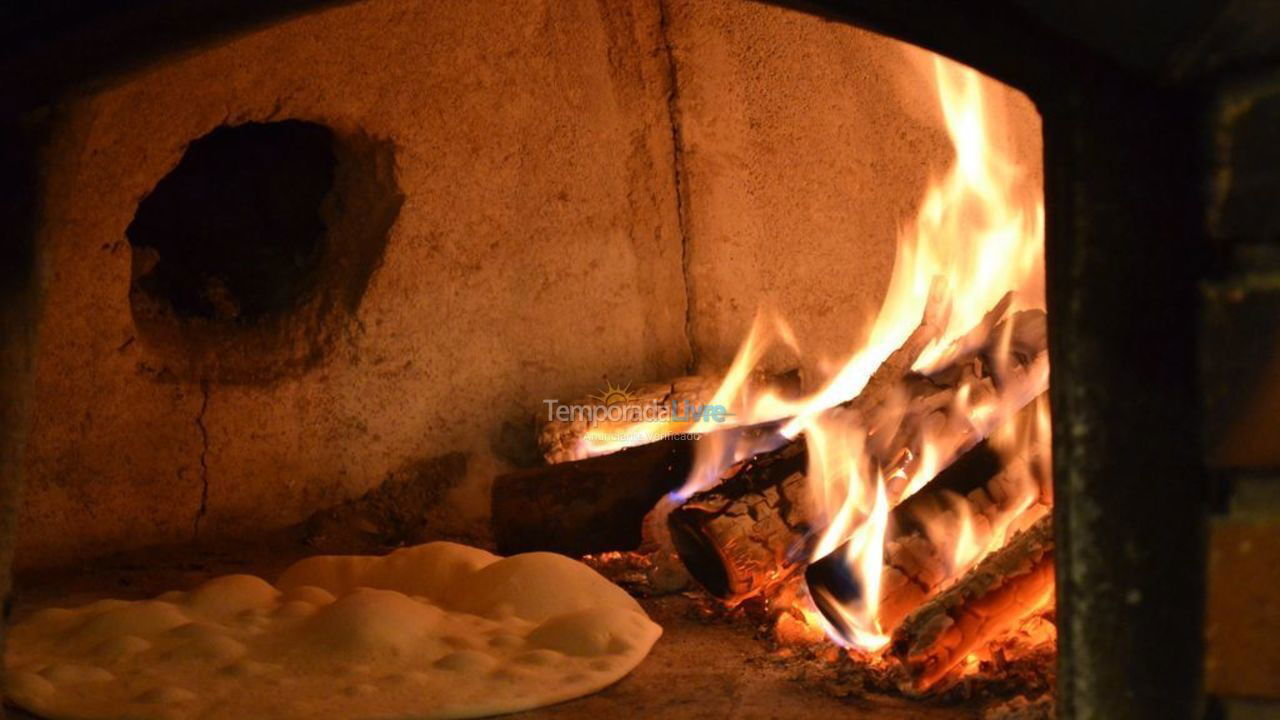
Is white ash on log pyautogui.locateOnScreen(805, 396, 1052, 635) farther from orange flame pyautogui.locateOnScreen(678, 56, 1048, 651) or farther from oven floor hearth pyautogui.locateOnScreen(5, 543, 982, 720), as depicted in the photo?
oven floor hearth pyautogui.locateOnScreen(5, 543, 982, 720)

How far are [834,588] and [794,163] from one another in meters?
1.69

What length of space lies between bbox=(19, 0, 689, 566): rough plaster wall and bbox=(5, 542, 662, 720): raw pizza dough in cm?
65

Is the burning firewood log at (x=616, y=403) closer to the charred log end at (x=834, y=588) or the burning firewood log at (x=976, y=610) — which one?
the charred log end at (x=834, y=588)

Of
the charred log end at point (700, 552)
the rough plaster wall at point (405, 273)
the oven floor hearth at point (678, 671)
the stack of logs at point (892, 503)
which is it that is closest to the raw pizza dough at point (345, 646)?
the oven floor hearth at point (678, 671)

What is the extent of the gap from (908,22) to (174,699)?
1554 mm

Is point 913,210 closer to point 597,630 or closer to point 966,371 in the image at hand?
point 966,371

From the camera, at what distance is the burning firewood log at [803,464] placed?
108 inches

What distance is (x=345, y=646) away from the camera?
2363mm

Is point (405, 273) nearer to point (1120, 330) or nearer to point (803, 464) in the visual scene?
point (803, 464)

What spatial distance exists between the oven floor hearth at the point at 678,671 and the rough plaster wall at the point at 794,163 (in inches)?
48.2

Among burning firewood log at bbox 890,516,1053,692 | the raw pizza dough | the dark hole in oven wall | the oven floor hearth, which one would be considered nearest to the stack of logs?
burning firewood log at bbox 890,516,1053,692

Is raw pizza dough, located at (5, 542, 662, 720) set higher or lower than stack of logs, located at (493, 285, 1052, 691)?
lower

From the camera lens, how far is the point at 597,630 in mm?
2494

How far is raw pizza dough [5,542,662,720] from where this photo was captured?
7.06 feet
